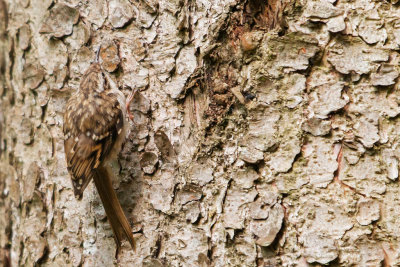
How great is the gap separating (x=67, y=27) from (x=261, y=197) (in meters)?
1.04

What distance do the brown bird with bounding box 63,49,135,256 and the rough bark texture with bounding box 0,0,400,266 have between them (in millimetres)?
46

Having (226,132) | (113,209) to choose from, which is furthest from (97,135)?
(226,132)

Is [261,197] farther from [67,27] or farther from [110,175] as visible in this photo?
[67,27]

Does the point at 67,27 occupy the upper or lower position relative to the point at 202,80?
upper

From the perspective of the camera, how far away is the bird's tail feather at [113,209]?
1.64 meters

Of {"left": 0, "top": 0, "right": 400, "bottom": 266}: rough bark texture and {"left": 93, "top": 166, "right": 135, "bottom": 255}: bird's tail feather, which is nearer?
{"left": 0, "top": 0, "right": 400, "bottom": 266}: rough bark texture

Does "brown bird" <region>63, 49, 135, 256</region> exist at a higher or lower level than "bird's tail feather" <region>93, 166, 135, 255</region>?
higher

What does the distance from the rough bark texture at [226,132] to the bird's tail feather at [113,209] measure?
3 centimetres

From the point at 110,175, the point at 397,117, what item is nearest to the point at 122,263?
the point at 110,175

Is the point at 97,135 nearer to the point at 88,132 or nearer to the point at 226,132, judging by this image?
the point at 88,132

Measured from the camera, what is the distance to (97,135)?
2047mm

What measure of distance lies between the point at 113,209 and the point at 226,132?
509mm

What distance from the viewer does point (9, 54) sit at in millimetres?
2133

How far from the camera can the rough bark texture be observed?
4.38ft
